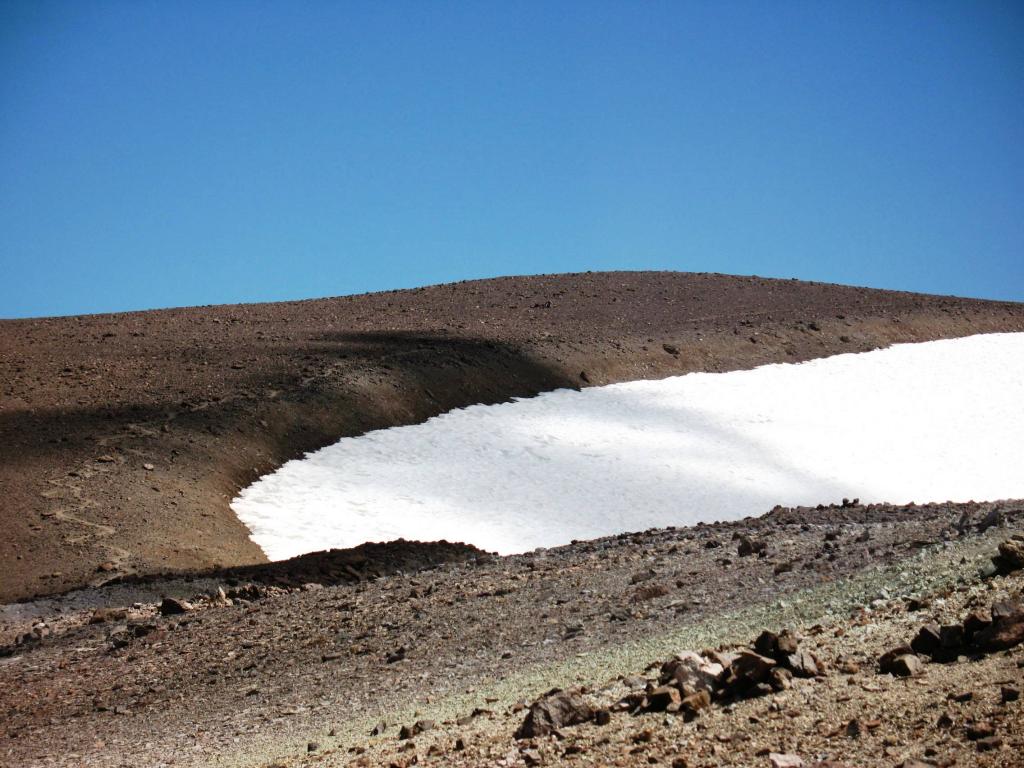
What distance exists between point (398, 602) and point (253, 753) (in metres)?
3.52

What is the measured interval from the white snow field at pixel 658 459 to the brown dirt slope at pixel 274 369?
0.98 meters

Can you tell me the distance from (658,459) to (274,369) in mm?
9146

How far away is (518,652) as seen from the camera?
884cm

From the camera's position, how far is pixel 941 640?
5.82m

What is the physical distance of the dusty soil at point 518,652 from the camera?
5.37 m

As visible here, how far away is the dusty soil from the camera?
537cm

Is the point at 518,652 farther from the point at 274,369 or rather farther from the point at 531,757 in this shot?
the point at 274,369

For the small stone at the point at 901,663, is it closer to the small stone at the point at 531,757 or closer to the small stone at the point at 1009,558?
the small stone at the point at 1009,558

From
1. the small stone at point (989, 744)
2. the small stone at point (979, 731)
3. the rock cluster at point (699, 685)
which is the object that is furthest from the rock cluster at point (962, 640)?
the small stone at point (989, 744)

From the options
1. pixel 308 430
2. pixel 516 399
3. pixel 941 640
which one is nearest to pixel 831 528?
pixel 941 640

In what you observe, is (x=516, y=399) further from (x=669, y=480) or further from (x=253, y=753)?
(x=253, y=753)

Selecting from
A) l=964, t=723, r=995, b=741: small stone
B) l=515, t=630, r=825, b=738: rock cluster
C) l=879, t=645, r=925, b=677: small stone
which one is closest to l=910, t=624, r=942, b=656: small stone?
l=879, t=645, r=925, b=677: small stone

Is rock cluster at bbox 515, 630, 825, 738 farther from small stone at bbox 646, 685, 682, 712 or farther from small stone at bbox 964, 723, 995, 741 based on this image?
small stone at bbox 964, 723, 995, 741

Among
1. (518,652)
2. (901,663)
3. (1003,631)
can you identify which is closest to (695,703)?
(901,663)
